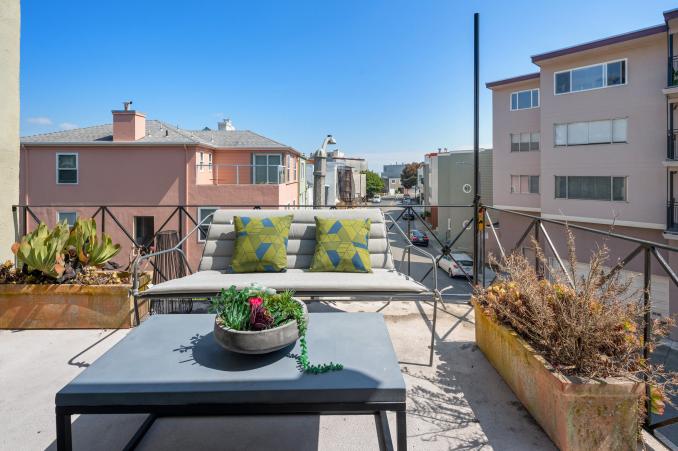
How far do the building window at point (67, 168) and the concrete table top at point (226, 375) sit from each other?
51.1ft

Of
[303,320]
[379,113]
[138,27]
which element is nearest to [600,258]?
[303,320]

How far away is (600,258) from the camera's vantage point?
73.5 inches

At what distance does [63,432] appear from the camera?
4.50ft

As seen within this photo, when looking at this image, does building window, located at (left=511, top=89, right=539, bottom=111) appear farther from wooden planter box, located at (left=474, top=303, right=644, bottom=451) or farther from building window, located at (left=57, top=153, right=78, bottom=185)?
wooden planter box, located at (left=474, top=303, right=644, bottom=451)

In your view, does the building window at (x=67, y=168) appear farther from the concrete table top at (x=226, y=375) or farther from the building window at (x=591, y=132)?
the building window at (x=591, y=132)

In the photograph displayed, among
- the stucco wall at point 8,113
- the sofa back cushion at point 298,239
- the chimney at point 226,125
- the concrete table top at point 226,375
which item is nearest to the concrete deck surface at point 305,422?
the concrete table top at point 226,375

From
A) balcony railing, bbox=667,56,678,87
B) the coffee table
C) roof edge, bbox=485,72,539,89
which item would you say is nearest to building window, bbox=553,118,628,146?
balcony railing, bbox=667,56,678,87

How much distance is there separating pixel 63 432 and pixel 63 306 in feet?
7.35

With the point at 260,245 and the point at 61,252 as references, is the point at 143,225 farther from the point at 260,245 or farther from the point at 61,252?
the point at 260,245

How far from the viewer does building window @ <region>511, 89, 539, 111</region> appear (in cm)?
1793

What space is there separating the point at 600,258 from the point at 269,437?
1754mm

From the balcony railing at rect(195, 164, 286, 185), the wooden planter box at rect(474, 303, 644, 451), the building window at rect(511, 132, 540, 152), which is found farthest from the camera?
the building window at rect(511, 132, 540, 152)

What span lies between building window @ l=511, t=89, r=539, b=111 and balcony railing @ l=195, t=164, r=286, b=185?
11365mm

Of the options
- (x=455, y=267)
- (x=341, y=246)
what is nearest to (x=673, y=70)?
(x=455, y=267)
